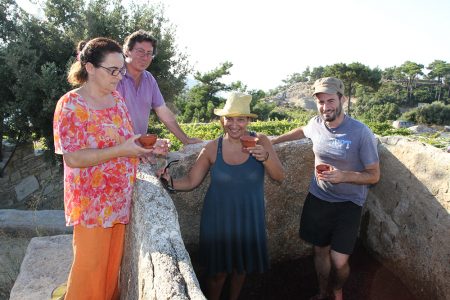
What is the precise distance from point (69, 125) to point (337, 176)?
207 cm

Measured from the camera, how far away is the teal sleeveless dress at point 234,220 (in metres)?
3.18

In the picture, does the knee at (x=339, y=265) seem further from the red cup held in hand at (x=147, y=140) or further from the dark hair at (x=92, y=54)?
the dark hair at (x=92, y=54)

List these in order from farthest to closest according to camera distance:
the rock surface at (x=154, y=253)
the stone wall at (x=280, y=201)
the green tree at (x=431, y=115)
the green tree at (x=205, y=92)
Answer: the green tree at (x=431, y=115) < the green tree at (x=205, y=92) < the stone wall at (x=280, y=201) < the rock surface at (x=154, y=253)

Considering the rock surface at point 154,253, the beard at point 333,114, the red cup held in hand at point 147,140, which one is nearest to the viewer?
the rock surface at point 154,253

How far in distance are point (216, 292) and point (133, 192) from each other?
135 cm

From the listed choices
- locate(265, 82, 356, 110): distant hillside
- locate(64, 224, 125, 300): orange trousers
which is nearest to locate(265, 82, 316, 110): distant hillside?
locate(265, 82, 356, 110): distant hillside

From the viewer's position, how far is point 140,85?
3.84 metres

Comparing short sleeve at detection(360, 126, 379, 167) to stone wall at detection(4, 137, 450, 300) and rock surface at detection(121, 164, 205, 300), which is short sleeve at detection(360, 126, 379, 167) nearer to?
stone wall at detection(4, 137, 450, 300)

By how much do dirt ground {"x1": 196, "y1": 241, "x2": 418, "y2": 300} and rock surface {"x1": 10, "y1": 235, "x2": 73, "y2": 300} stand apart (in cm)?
146

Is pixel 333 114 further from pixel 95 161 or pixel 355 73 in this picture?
pixel 355 73

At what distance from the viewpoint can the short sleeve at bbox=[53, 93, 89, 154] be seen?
244cm

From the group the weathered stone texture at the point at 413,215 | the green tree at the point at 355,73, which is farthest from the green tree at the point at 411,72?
the weathered stone texture at the point at 413,215

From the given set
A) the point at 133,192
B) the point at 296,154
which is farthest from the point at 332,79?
the point at 133,192

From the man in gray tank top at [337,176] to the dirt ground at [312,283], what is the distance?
664mm
